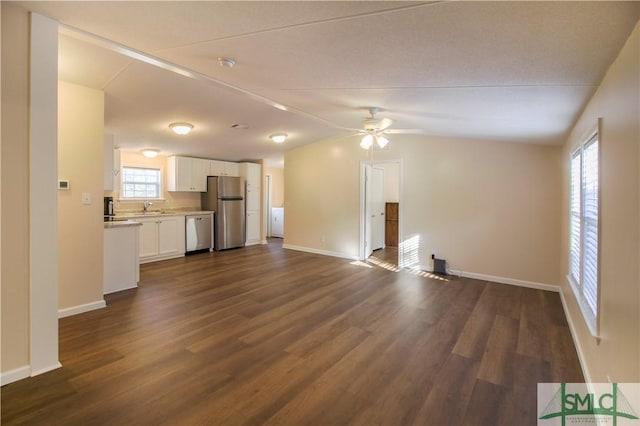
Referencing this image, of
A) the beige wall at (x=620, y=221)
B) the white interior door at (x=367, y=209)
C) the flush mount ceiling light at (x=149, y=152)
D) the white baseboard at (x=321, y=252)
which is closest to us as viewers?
the beige wall at (x=620, y=221)

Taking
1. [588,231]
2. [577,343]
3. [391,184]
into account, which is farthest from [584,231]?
[391,184]

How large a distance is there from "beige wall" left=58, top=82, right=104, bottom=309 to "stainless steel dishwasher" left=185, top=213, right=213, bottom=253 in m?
3.19

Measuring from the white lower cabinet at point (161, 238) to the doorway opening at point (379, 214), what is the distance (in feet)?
12.5

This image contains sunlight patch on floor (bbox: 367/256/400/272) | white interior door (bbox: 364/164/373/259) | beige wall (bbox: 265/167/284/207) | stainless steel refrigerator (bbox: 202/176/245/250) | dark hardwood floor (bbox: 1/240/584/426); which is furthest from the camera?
beige wall (bbox: 265/167/284/207)

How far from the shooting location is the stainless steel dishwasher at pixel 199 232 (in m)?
6.56

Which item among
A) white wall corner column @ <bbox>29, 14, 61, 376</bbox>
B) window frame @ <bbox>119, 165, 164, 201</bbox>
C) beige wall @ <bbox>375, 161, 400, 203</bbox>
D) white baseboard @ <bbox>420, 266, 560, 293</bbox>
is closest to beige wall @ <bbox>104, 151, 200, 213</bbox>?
window frame @ <bbox>119, 165, 164, 201</bbox>

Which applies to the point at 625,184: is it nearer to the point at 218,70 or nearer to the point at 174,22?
the point at 174,22

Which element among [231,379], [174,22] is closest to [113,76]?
[174,22]

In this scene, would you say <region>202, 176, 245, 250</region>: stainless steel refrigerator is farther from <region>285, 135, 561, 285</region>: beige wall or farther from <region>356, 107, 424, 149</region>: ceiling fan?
<region>356, 107, 424, 149</region>: ceiling fan

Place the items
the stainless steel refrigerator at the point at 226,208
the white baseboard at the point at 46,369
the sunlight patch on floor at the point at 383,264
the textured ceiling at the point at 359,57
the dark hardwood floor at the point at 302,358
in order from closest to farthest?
the textured ceiling at the point at 359,57, the dark hardwood floor at the point at 302,358, the white baseboard at the point at 46,369, the sunlight patch on floor at the point at 383,264, the stainless steel refrigerator at the point at 226,208

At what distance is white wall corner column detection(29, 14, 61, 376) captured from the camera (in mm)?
2020

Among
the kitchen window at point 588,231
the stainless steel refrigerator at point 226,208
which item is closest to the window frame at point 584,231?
the kitchen window at point 588,231

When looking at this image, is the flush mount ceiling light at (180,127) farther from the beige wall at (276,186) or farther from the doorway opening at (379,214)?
the beige wall at (276,186)

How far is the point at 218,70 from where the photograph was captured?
2711 mm
